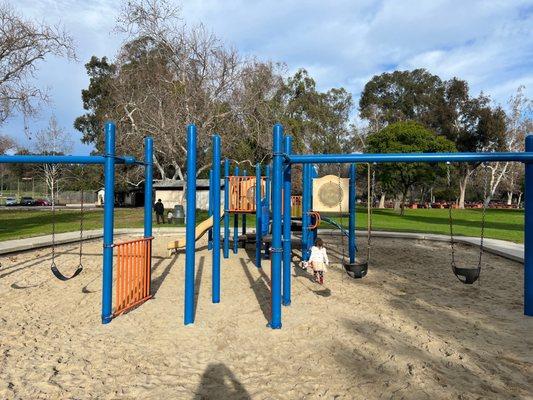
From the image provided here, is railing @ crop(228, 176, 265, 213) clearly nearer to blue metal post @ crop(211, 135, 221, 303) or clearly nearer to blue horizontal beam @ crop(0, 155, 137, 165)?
blue metal post @ crop(211, 135, 221, 303)

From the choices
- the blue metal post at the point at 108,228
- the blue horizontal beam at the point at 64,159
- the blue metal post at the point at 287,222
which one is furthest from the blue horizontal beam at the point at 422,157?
the blue horizontal beam at the point at 64,159

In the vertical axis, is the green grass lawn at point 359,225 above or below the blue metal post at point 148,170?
below

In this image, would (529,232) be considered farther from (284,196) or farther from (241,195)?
(241,195)

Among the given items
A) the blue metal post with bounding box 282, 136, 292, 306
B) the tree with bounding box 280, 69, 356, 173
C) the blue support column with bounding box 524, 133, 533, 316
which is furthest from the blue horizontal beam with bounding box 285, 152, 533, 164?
the tree with bounding box 280, 69, 356, 173

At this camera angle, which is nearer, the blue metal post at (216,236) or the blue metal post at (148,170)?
the blue metal post at (216,236)

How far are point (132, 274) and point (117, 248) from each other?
457 millimetres

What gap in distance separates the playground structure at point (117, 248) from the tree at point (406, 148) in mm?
29507

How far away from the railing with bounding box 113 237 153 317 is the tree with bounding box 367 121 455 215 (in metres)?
29.5

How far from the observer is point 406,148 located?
3528cm

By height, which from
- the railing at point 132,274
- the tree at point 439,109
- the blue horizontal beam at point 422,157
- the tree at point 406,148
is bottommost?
the railing at point 132,274

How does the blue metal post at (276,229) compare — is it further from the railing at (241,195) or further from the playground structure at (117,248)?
the railing at (241,195)

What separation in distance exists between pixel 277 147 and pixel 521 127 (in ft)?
170

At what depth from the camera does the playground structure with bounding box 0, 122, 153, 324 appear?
5281 millimetres

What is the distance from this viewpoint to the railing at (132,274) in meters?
5.63
